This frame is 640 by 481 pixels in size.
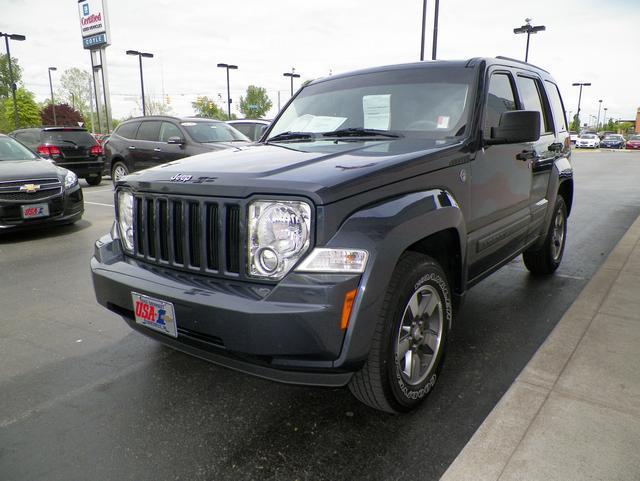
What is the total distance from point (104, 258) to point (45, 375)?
2.89 feet

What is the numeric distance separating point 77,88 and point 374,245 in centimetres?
8317

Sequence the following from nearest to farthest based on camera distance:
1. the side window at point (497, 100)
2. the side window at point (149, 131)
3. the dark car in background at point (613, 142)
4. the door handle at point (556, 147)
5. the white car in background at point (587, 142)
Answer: the side window at point (497, 100) → the door handle at point (556, 147) → the side window at point (149, 131) → the white car in background at point (587, 142) → the dark car in background at point (613, 142)

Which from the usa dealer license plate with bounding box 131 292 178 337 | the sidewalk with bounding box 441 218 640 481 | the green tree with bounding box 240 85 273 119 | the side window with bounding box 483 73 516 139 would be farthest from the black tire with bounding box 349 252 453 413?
the green tree with bounding box 240 85 273 119

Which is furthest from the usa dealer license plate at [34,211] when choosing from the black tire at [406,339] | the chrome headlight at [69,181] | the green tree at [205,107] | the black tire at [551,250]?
the green tree at [205,107]

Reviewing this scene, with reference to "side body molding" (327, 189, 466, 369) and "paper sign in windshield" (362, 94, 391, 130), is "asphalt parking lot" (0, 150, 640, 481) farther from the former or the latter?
"paper sign in windshield" (362, 94, 391, 130)

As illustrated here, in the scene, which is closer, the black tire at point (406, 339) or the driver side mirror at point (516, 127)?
the black tire at point (406, 339)

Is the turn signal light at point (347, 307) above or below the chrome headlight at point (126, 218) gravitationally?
below

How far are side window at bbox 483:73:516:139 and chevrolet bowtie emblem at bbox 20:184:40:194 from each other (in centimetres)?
613

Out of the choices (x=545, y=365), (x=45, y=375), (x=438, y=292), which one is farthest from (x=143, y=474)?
(x=545, y=365)

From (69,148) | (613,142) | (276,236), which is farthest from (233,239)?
(613,142)

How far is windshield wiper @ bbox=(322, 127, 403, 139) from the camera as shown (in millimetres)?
3195

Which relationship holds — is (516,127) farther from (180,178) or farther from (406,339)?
(180,178)

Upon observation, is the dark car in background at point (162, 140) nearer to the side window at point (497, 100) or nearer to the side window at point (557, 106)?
the side window at point (557, 106)

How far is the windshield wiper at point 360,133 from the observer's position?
320 centimetres
